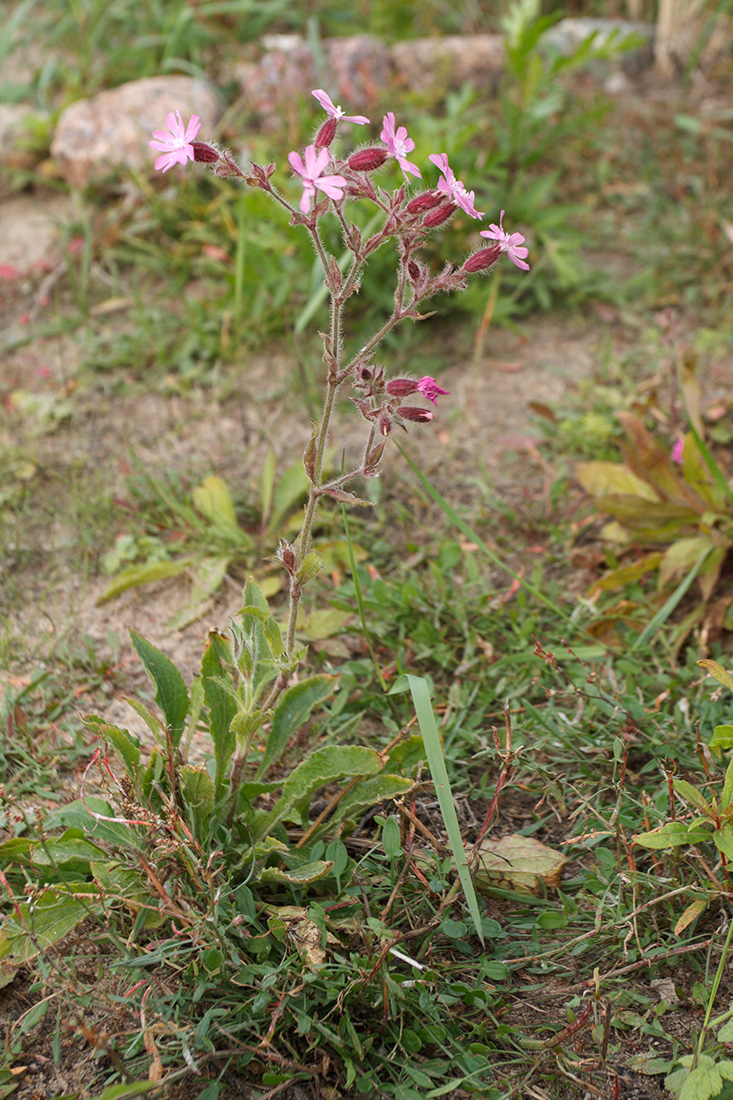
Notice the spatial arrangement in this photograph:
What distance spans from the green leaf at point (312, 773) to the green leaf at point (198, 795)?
11cm

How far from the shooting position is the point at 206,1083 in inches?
60.7

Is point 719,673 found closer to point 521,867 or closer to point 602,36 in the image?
point 521,867

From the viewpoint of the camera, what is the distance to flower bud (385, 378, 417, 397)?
1.61 metres

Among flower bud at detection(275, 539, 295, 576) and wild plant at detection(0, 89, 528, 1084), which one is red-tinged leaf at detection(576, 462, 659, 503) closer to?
wild plant at detection(0, 89, 528, 1084)

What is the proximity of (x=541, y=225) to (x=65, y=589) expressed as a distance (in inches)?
98.7

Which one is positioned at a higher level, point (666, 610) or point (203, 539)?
point (203, 539)

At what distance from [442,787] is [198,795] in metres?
0.54

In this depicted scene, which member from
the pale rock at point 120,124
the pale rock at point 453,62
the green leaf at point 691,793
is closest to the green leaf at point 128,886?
the green leaf at point 691,793

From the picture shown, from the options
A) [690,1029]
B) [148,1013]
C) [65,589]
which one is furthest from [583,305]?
[148,1013]

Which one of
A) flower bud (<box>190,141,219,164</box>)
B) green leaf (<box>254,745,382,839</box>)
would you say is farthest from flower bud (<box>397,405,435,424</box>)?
green leaf (<box>254,745,382,839</box>)

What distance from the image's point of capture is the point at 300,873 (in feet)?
5.65

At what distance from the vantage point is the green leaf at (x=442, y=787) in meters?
1.60

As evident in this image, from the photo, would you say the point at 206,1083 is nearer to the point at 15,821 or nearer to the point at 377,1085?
the point at 377,1085

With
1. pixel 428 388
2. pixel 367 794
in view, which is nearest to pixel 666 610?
pixel 367 794
